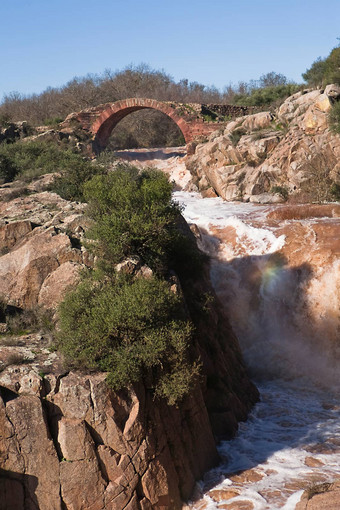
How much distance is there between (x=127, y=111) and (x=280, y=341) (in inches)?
865

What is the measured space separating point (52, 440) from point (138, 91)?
43.2 metres

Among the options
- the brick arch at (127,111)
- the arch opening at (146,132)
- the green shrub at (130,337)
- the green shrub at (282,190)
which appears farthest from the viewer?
the arch opening at (146,132)

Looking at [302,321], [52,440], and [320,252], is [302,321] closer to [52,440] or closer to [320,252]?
[320,252]

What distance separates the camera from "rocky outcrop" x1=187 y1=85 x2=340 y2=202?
75.0 ft

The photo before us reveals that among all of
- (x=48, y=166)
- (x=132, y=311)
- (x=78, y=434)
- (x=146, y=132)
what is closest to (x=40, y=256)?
(x=132, y=311)

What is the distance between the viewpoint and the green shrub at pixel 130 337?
24.9 ft

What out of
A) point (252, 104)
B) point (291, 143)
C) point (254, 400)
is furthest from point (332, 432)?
point (252, 104)

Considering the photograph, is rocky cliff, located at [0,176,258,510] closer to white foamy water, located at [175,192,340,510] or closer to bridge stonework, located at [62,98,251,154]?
white foamy water, located at [175,192,340,510]

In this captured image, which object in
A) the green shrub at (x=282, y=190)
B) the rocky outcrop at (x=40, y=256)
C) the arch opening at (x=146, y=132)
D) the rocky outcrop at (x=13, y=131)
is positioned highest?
the arch opening at (x=146, y=132)

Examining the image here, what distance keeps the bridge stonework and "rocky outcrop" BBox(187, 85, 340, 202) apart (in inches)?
105

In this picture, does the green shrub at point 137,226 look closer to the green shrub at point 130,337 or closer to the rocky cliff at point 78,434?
the rocky cliff at point 78,434

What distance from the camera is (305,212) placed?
18719mm

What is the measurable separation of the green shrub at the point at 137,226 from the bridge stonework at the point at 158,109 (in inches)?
786

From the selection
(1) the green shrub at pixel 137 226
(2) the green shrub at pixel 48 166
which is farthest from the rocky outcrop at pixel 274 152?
(1) the green shrub at pixel 137 226
